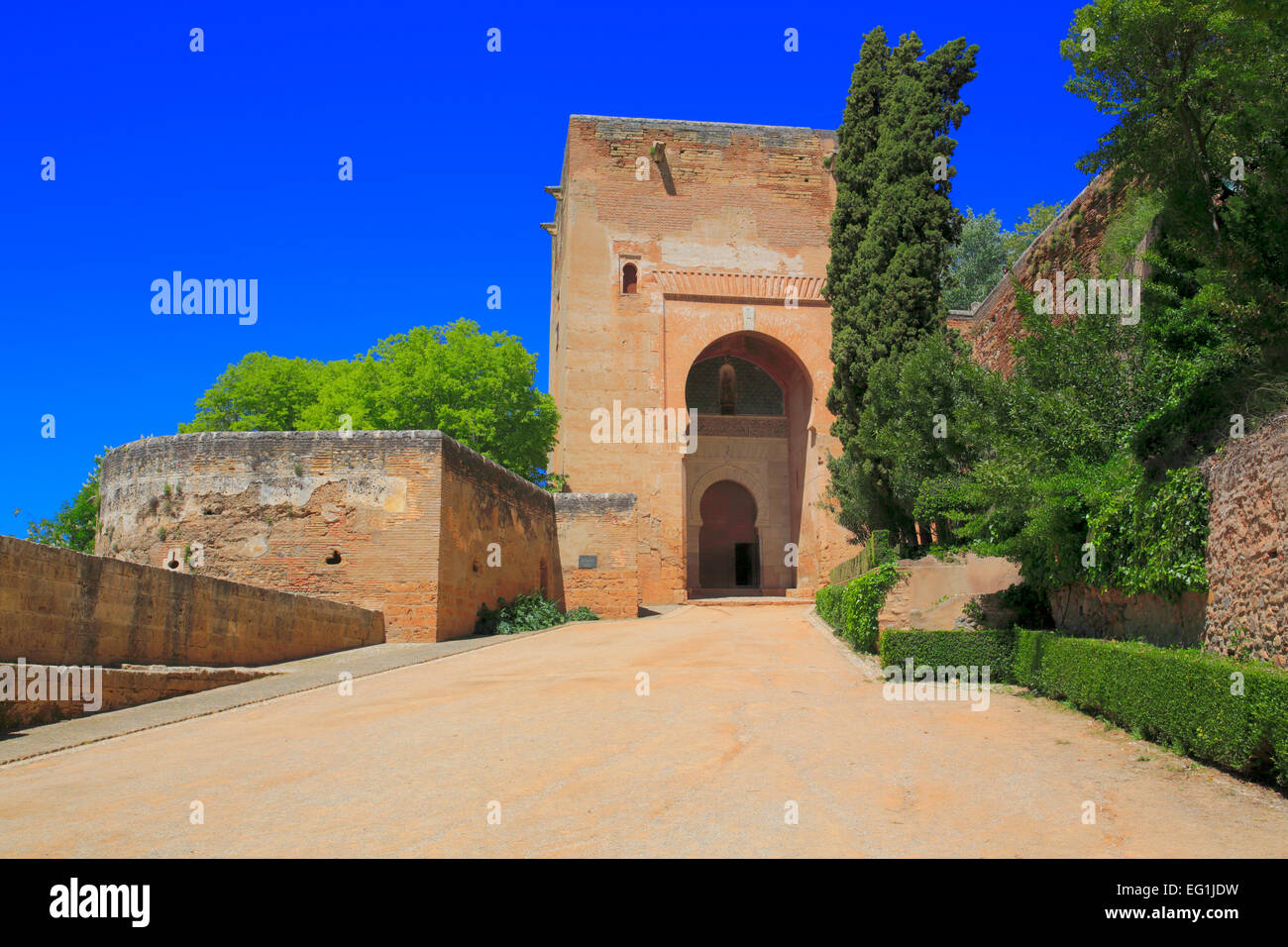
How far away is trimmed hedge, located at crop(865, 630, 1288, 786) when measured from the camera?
4.89 metres

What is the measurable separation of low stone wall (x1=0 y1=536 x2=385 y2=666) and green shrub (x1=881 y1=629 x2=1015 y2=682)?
303 inches

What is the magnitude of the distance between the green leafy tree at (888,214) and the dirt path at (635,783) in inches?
297

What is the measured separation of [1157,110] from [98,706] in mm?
11032

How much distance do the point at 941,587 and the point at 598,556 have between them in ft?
40.7

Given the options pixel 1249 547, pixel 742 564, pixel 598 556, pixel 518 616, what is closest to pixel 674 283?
pixel 598 556

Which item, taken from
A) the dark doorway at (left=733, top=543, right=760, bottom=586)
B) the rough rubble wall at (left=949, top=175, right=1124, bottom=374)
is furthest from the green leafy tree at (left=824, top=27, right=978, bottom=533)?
the dark doorway at (left=733, top=543, right=760, bottom=586)

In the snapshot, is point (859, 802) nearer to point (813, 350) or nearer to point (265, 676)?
point (265, 676)

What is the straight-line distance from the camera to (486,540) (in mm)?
17562

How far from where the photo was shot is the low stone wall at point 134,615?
7957 millimetres

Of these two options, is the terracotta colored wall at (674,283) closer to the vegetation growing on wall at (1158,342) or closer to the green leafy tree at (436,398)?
the green leafy tree at (436,398)

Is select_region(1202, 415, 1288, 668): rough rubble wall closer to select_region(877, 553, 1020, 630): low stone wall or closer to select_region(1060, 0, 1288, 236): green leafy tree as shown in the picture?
select_region(1060, 0, 1288, 236): green leafy tree

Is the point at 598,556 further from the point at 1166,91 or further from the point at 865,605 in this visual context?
the point at 1166,91

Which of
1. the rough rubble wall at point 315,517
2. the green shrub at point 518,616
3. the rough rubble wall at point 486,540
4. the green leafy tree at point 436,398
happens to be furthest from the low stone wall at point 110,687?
the green leafy tree at point 436,398

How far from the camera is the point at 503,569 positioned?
18625 millimetres
